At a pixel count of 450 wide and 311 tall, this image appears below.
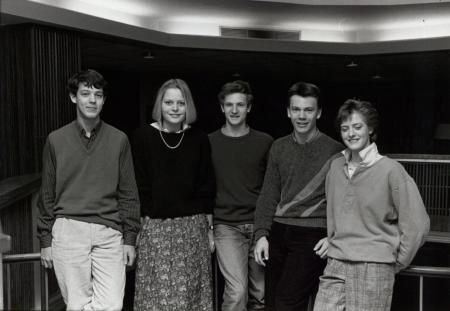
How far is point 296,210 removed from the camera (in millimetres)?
3363

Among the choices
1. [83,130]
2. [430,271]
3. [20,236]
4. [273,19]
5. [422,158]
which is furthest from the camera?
[273,19]

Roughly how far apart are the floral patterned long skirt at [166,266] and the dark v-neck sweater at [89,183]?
163 millimetres

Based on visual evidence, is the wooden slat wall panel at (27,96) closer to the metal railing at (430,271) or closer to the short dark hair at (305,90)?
the short dark hair at (305,90)

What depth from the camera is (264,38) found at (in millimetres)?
10023

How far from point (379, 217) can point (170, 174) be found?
1.30m

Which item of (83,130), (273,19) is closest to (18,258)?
(83,130)

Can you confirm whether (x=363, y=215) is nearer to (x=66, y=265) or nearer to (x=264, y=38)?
(x=66, y=265)

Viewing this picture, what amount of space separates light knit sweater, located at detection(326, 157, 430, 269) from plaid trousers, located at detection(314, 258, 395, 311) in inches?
2.0


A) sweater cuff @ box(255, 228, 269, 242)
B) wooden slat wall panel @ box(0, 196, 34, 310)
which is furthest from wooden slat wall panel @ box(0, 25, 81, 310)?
sweater cuff @ box(255, 228, 269, 242)

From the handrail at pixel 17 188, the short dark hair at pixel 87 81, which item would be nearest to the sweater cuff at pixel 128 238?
the short dark hair at pixel 87 81

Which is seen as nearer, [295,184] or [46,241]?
[46,241]

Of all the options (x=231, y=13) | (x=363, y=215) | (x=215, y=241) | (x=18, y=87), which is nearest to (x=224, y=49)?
(x=231, y=13)

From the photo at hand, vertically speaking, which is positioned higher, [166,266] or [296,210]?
[296,210]

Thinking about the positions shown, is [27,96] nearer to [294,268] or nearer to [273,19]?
[294,268]
